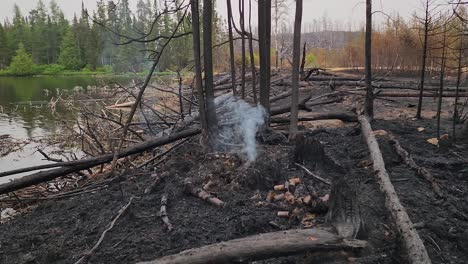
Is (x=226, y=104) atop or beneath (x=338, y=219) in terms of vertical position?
atop

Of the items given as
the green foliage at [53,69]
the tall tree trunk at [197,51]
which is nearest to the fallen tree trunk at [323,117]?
the tall tree trunk at [197,51]

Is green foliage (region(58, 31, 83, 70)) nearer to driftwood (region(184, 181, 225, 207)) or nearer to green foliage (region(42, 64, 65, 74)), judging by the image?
green foliage (region(42, 64, 65, 74))

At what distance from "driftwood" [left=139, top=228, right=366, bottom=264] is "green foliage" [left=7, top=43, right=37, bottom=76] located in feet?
216

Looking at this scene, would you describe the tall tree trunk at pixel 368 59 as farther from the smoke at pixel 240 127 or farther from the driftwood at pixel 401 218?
the driftwood at pixel 401 218

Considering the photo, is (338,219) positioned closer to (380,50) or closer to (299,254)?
(299,254)

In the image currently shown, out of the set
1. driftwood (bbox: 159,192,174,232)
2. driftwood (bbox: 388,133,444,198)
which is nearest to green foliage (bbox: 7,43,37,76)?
driftwood (bbox: 159,192,174,232)

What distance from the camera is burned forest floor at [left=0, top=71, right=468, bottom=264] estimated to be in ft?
11.3

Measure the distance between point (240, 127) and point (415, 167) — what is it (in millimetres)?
2681

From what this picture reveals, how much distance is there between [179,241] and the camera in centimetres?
360

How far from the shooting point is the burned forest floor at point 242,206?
3.44 meters

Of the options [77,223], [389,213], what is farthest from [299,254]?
[77,223]

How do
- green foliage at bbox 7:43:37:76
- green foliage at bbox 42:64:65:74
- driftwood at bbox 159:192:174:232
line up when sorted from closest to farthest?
driftwood at bbox 159:192:174:232, green foliage at bbox 7:43:37:76, green foliage at bbox 42:64:65:74

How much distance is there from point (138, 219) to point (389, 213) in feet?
8.56

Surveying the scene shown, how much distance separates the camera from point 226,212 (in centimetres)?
416
